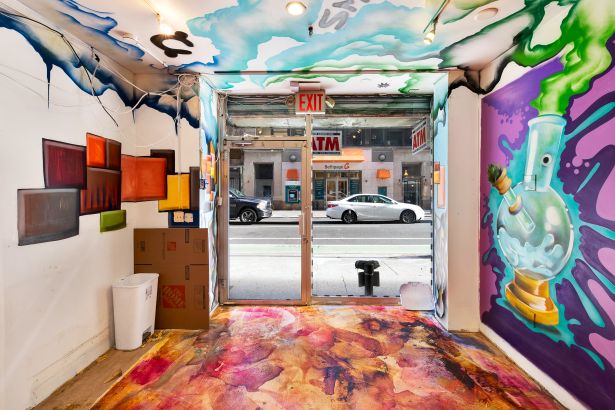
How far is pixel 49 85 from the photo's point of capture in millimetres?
2371

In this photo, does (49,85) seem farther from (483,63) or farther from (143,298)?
(483,63)

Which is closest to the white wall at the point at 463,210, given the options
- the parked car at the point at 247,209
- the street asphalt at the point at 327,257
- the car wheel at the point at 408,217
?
the street asphalt at the point at 327,257

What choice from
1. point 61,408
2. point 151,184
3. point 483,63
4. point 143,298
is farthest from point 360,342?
point 483,63

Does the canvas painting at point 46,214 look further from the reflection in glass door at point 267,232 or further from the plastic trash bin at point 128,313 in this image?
the reflection in glass door at point 267,232

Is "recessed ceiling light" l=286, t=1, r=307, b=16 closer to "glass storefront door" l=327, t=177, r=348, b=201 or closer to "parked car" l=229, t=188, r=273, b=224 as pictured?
"parked car" l=229, t=188, r=273, b=224

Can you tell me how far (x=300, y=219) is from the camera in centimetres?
404

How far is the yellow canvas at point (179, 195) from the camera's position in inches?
136

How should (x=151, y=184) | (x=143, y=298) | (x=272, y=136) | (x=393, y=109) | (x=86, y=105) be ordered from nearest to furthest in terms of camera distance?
1. (x=86, y=105)
2. (x=143, y=298)
3. (x=151, y=184)
4. (x=272, y=136)
5. (x=393, y=109)

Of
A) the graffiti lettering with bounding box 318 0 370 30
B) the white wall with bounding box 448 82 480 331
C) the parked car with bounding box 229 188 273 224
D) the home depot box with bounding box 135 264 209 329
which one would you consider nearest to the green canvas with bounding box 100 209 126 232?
the home depot box with bounding box 135 264 209 329

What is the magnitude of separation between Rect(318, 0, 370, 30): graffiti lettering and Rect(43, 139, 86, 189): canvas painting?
2129 millimetres

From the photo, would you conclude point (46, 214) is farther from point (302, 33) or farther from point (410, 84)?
point (410, 84)

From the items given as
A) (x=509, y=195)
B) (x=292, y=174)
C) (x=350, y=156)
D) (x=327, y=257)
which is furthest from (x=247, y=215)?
(x=509, y=195)

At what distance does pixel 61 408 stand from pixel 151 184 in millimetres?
2000

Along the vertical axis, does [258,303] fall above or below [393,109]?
below
